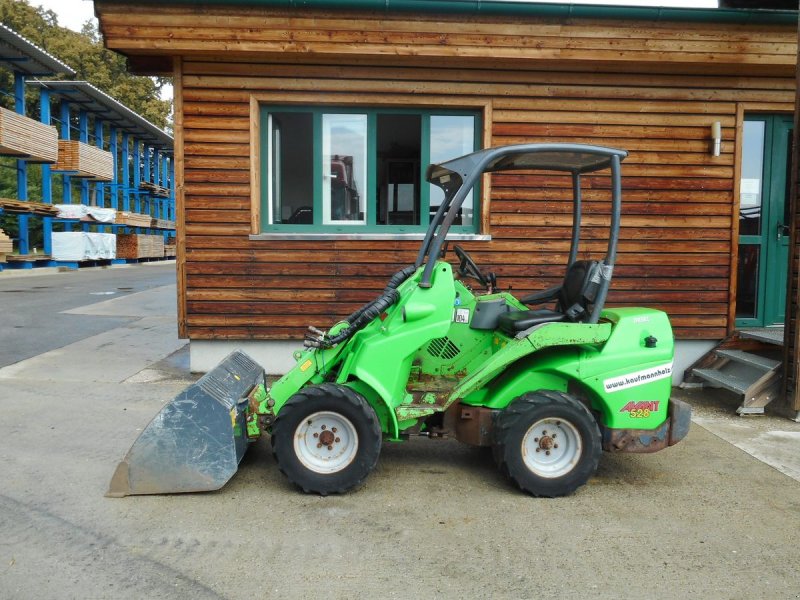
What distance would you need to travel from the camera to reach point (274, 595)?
117 inches

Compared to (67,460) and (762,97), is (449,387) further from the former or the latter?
(762,97)

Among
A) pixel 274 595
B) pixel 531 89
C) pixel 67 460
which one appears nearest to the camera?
pixel 274 595

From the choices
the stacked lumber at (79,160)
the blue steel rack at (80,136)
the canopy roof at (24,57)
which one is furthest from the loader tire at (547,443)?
the stacked lumber at (79,160)

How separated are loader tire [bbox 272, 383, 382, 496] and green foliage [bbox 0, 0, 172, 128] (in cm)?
4857

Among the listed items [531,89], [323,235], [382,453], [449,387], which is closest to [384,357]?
[449,387]

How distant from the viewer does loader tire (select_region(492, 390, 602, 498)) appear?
13.2 feet

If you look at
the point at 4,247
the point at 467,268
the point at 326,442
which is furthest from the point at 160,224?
the point at 326,442

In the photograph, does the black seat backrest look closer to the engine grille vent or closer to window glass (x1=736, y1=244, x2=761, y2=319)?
the engine grille vent

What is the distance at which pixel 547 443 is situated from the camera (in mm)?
4094

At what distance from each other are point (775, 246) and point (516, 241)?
3.03 meters

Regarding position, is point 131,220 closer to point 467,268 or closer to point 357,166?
point 357,166

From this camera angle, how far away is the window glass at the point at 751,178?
298 inches

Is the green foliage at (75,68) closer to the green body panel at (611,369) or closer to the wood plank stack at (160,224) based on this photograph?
the wood plank stack at (160,224)

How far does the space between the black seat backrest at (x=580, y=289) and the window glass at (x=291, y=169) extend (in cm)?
368
